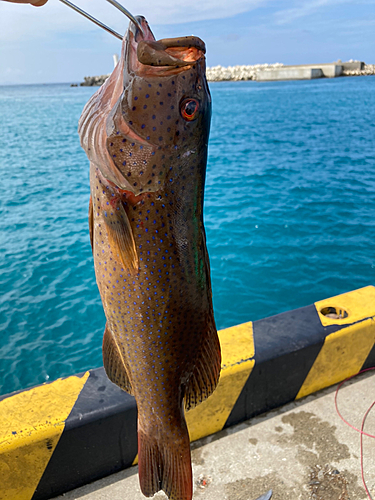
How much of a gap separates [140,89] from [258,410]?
315 cm

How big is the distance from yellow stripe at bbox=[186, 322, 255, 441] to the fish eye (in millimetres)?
2382

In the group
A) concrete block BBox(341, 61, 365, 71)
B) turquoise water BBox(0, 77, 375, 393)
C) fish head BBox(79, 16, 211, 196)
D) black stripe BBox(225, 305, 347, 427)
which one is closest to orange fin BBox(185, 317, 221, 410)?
fish head BBox(79, 16, 211, 196)

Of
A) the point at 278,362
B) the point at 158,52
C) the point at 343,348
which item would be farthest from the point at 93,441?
the point at 158,52

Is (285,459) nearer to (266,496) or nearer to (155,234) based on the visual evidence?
(266,496)

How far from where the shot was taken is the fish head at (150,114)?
1.48 m

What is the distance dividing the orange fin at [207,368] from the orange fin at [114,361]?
1.00 feet

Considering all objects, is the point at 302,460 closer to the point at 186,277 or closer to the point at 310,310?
the point at 310,310

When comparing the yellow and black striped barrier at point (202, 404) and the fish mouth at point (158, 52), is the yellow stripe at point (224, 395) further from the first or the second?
the fish mouth at point (158, 52)

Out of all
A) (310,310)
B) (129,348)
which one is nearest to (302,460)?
(310,310)

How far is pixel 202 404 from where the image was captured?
3.47 metres

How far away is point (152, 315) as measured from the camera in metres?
1.79

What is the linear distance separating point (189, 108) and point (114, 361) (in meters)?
1.20

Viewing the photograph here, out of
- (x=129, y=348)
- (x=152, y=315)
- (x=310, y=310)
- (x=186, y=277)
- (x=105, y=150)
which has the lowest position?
(x=310, y=310)

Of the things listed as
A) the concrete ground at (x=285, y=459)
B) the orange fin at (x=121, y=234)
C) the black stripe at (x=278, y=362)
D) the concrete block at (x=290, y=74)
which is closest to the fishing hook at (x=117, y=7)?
the orange fin at (x=121, y=234)
